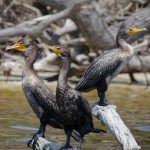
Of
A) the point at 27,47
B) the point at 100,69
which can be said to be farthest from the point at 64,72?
the point at 100,69

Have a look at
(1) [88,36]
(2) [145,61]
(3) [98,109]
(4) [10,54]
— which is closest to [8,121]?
(3) [98,109]

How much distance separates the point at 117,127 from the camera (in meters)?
7.43

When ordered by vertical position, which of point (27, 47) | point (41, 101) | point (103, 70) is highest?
point (27, 47)

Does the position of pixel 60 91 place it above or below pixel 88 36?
above

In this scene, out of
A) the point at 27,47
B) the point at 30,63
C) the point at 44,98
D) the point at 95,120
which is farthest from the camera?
the point at 95,120

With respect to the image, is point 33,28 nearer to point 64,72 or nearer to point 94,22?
point 94,22

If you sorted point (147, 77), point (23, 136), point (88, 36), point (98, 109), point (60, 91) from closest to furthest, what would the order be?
point (60, 91) < point (98, 109) < point (23, 136) < point (88, 36) < point (147, 77)

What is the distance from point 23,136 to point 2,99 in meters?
3.79

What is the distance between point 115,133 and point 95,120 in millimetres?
3929

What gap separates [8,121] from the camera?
1076cm

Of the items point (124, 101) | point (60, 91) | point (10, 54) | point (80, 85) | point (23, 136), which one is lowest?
point (10, 54)

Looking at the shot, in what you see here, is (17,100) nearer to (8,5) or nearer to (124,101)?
(124,101)

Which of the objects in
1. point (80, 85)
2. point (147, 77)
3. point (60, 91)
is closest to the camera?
point (60, 91)

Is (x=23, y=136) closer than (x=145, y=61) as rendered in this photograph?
Yes
